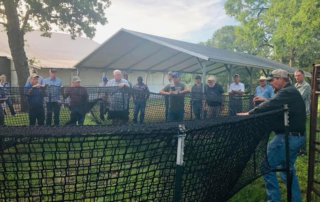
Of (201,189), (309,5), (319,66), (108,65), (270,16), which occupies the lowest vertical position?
(201,189)

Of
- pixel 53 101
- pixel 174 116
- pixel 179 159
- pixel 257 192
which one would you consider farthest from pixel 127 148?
pixel 53 101

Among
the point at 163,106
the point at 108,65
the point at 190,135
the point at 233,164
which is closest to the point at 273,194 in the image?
the point at 233,164

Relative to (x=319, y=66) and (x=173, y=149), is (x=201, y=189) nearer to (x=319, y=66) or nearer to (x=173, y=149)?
(x=173, y=149)

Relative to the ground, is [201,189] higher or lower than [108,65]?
lower

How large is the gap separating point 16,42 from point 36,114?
7.03 metres

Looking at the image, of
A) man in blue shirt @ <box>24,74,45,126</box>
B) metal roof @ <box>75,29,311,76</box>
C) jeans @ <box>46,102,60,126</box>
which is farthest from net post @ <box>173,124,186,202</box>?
metal roof @ <box>75,29,311,76</box>

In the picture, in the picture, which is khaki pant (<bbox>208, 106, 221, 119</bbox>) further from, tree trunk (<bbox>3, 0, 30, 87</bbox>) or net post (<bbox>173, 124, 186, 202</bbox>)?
tree trunk (<bbox>3, 0, 30, 87</bbox>)

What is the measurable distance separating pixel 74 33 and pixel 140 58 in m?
4.35

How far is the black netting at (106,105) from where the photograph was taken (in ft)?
18.9

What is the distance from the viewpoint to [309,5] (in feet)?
53.2

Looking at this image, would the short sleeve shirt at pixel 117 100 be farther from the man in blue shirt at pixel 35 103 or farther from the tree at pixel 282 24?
the tree at pixel 282 24

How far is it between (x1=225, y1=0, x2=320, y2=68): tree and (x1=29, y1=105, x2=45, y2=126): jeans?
17.6 meters

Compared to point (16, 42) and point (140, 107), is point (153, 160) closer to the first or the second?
point (140, 107)

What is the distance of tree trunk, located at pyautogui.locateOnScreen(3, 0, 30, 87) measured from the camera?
1091cm
